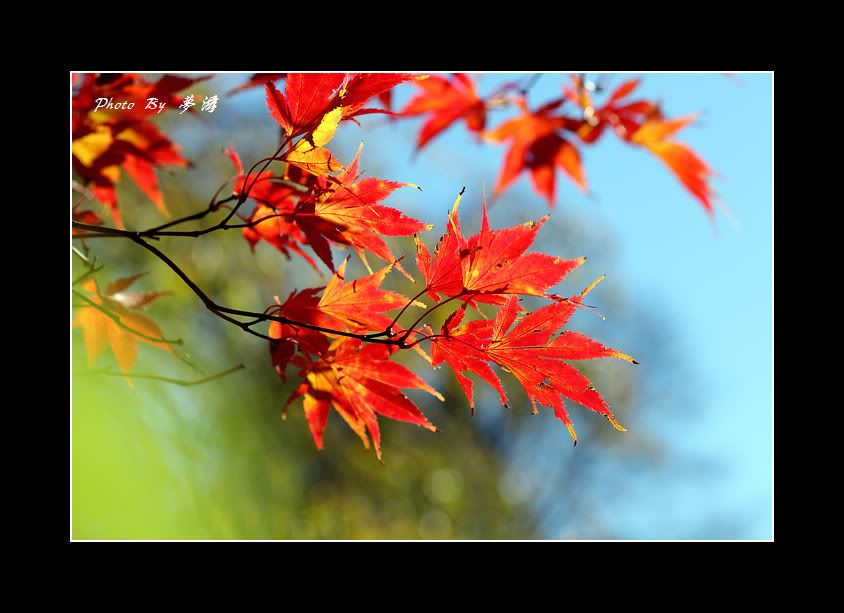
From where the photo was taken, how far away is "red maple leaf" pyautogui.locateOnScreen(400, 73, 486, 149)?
2.84 ft

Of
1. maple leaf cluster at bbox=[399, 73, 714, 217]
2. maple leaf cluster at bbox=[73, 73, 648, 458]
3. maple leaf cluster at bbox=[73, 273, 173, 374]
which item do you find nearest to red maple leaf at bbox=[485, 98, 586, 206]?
maple leaf cluster at bbox=[399, 73, 714, 217]

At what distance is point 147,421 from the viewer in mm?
2678

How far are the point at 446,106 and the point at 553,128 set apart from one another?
0.14 m

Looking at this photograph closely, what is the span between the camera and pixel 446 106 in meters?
0.88

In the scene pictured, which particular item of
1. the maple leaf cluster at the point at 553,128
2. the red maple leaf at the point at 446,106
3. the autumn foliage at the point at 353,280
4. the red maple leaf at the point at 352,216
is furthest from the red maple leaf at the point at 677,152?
the red maple leaf at the point at 352,216

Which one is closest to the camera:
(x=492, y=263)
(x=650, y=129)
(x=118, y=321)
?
(x=492, y=263)

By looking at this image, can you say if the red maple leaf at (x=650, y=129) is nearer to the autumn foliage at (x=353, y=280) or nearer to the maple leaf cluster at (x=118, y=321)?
the autumn foliage at (x=353, y=280)

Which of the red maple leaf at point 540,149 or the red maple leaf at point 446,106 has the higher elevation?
the red maple leaf at point 446,106

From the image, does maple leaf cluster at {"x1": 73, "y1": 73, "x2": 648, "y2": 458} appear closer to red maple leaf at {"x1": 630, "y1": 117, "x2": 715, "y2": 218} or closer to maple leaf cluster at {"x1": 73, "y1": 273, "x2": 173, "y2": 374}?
maple leaf cluster at {"x1": 73, "y1": 273, "x2": 173, "y2": 374}

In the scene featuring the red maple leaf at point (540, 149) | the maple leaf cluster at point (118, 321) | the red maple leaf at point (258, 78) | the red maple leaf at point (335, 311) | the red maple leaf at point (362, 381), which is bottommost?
the red maple leaf at point (362, 381)

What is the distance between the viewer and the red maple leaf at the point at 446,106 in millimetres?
864

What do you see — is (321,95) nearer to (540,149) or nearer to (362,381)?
(362,381)

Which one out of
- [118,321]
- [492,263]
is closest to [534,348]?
[492,263]

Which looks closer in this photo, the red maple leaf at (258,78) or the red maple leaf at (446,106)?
the red maple leaf at (258,78)
